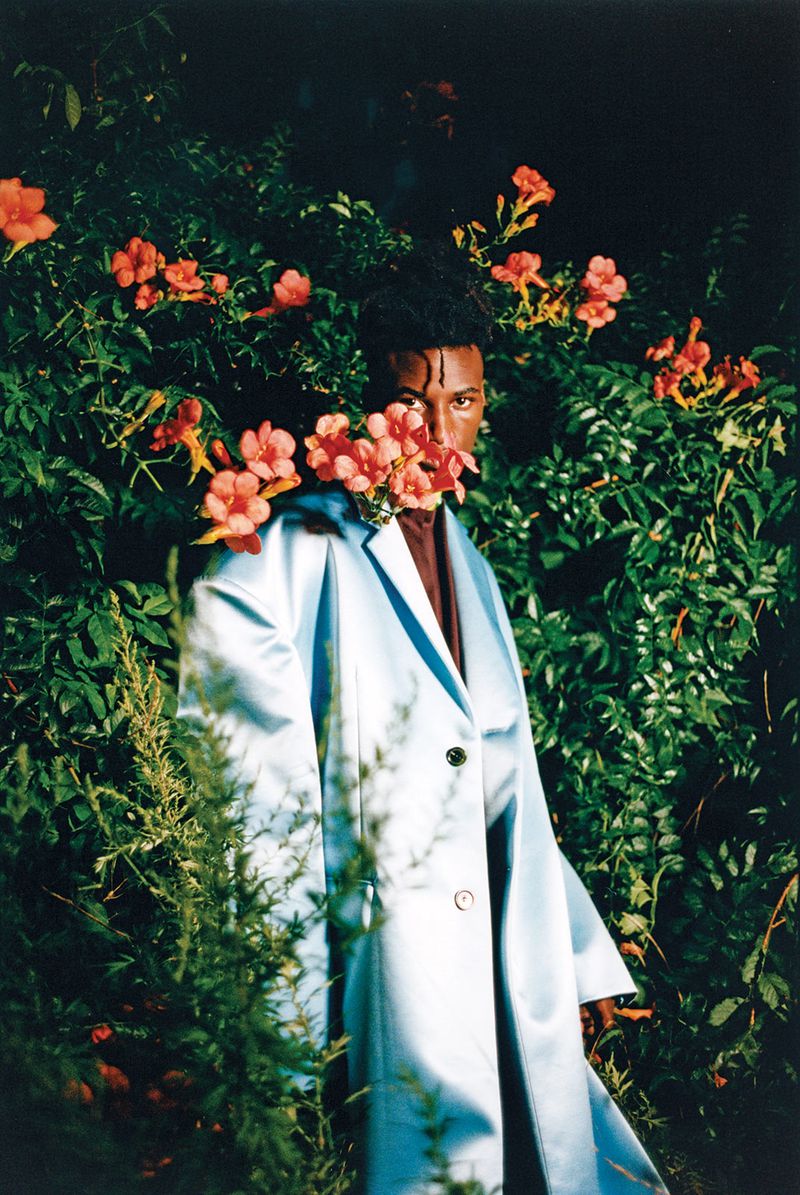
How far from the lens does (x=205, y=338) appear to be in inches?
71.0

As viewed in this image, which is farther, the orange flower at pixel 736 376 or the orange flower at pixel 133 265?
the orange flower at pixel 736 376

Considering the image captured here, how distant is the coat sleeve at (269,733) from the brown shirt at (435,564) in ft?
1.19

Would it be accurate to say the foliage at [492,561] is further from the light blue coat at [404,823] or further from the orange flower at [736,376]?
the light blue coat at [404,823]

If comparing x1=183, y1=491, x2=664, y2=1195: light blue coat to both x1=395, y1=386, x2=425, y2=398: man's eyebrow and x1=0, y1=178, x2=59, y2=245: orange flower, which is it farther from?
x1=0, y1=178, x2=59, y2=245: orange flower

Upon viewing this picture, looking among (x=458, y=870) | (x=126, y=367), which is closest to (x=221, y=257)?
(x=126, y=367)

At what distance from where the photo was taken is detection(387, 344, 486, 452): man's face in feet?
4.65

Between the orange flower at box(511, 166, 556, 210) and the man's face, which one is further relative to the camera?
the orange flower at box(511, 166, 556, 210)

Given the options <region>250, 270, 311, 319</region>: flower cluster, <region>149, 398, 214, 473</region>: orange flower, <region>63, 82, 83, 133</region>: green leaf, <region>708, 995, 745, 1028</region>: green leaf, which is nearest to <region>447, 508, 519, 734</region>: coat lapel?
<region>149, 398, 214, 473</region>: orange flower

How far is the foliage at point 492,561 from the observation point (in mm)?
1494

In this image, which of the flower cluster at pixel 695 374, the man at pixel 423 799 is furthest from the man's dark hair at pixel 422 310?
the flower cluster at pixel 695 374

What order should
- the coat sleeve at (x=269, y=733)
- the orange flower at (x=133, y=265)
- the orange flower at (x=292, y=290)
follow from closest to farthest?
the coat sleeve at (x=269, y=733) → the orange flower at (x=133, y=265) → the orange flower at (x=292, y=290)

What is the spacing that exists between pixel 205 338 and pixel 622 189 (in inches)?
53.4

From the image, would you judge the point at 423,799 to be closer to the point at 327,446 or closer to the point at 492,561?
the point at 327,446

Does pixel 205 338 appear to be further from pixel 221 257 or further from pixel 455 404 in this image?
pixel 455 404
